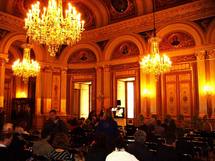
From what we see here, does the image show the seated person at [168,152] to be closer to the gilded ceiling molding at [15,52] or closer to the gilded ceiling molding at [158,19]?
the gilded ceiling molding at [158,19]

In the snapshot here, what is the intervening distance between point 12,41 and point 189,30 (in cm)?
921

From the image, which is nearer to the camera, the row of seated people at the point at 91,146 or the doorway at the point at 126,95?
Answer: the row of seated people at the point at 91,146

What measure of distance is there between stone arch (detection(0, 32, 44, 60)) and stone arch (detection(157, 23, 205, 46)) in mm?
7085

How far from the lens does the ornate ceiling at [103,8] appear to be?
45.4ft

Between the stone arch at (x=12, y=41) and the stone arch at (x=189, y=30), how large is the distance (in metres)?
7.09

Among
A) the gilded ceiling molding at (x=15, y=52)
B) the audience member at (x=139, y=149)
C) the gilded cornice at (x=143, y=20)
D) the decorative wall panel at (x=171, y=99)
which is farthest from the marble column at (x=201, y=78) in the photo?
the gilded ceiling molding at (x=15, y=52)

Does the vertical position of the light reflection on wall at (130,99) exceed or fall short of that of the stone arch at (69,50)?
it falls short

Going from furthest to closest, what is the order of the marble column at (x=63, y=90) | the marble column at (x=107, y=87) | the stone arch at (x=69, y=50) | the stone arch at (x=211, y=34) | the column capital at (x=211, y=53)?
the stone arch at (x=69, y=50) → the marble column at (x=63, y=90) → the marble column at (x=107, y=87) → the stone arch at (x=211, y=34) → the column capital at (x=211, y=53)

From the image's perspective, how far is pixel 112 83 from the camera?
15125 millimetres

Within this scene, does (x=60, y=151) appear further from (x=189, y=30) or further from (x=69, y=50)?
(x=69, y=50)

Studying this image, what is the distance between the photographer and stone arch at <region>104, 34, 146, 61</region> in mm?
13789

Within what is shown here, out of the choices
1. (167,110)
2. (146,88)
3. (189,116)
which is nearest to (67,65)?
(146,88)

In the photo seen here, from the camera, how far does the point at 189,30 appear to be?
12.4 meters

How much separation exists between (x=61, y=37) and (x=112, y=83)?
7690mm
